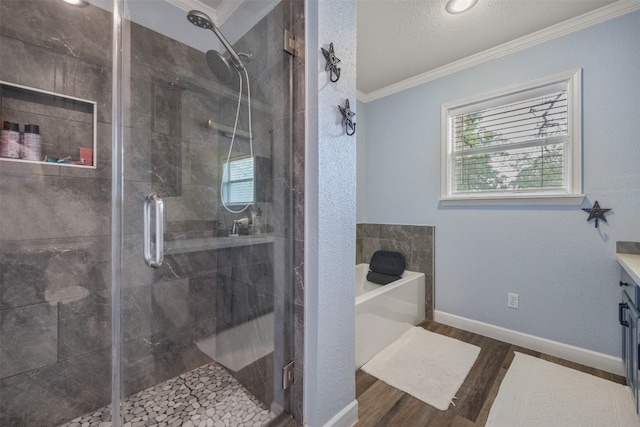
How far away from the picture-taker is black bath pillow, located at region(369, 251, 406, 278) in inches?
102

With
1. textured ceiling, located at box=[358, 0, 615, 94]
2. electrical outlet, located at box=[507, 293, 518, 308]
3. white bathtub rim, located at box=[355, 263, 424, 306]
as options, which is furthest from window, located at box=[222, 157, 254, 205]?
electrical outlet, located at box=[507, 293, 518, 308]

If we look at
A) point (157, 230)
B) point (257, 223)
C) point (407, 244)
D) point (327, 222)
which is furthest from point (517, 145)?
point (157, 230)

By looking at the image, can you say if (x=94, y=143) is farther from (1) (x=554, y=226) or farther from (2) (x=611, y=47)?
(2) (x=611, y=47)

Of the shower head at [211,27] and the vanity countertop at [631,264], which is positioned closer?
the vanity countertop at [631,264]

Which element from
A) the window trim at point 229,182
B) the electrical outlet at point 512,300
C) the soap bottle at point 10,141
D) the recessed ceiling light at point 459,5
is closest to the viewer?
the soap bottle at point 10,141

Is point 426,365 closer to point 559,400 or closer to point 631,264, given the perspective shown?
point 559,400

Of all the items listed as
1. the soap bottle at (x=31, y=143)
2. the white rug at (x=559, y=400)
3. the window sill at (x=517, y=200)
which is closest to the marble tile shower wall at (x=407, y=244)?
the window sill at (x=517, y=200)

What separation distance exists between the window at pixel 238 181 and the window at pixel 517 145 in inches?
72.1

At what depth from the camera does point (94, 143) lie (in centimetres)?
138

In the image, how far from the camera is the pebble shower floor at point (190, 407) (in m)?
1.32

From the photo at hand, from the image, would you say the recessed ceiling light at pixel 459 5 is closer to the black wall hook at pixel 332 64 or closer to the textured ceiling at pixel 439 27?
the textured ceiling at pixel 439 27

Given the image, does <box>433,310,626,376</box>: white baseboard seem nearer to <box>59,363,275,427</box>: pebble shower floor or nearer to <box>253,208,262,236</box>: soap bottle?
<box>59,363,275,427</box>: pebble shower floor

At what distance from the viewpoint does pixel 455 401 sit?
149 cm

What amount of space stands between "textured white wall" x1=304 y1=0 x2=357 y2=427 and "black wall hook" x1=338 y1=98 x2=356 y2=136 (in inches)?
0.9
